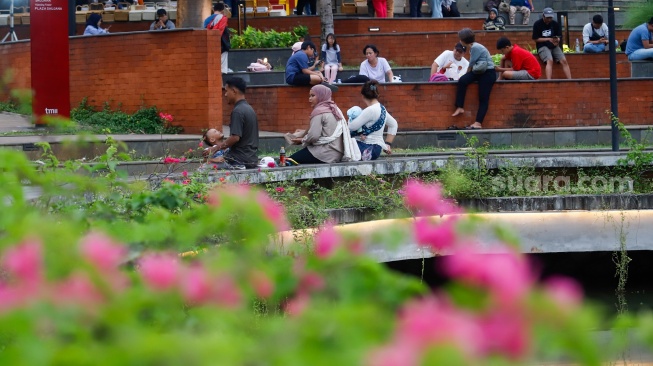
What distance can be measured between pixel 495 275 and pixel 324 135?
1084 centimetres

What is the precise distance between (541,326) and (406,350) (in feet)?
1.50

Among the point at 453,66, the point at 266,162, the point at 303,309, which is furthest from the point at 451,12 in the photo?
the point at 303,309

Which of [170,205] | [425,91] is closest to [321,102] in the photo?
[425,91]

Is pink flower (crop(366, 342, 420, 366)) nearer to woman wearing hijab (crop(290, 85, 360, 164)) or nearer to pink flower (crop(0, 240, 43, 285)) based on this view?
pink flower (crop(0, 240, 43, 285))

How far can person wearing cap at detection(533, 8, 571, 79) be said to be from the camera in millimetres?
21812

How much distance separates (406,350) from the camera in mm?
2168

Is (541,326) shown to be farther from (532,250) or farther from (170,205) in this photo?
(532,250)

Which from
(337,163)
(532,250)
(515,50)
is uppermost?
(515,50)

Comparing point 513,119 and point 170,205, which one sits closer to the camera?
point 170,205

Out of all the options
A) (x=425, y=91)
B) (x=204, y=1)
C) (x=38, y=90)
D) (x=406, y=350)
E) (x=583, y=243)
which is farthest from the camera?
(x=204, y=1)

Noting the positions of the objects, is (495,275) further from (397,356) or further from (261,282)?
(261,282)

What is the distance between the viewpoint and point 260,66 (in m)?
22.4

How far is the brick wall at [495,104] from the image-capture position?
18.7 meters

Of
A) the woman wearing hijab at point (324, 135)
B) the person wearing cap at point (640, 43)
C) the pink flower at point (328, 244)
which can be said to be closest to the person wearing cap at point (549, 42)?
the person wearing cap at point (640, 43)
